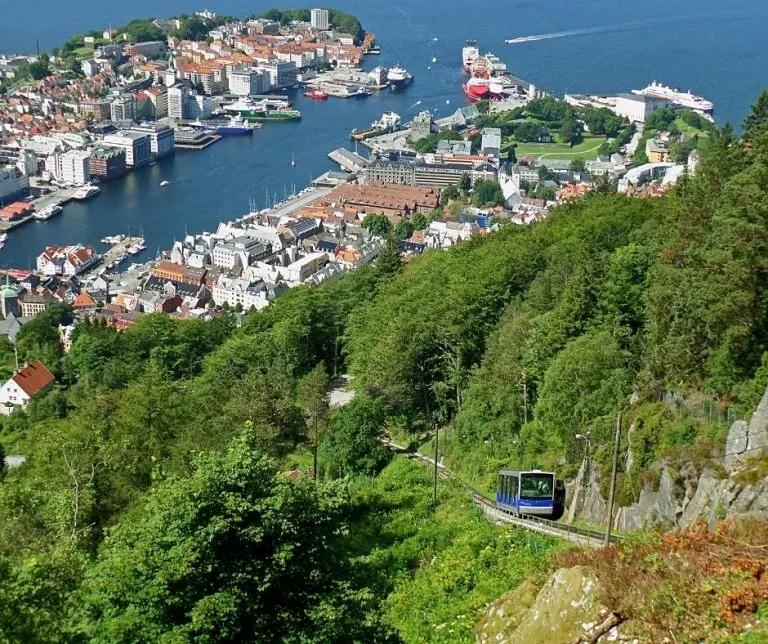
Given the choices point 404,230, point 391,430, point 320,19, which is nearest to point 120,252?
point 404,230

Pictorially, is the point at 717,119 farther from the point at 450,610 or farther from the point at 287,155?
the point at 450,610

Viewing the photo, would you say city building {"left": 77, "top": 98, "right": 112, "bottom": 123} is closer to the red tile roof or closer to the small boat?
the small boat

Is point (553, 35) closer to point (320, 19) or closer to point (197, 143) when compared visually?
point (320, 19)

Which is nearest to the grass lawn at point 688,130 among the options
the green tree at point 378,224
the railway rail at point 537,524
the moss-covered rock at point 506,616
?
the green tree at point 378,224

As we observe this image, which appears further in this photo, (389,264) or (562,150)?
(562,150)

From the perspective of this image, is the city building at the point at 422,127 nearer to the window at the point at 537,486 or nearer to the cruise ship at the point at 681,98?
the cruise ship at the point at 681,98

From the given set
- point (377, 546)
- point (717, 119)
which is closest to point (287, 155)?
point (717, 119)
